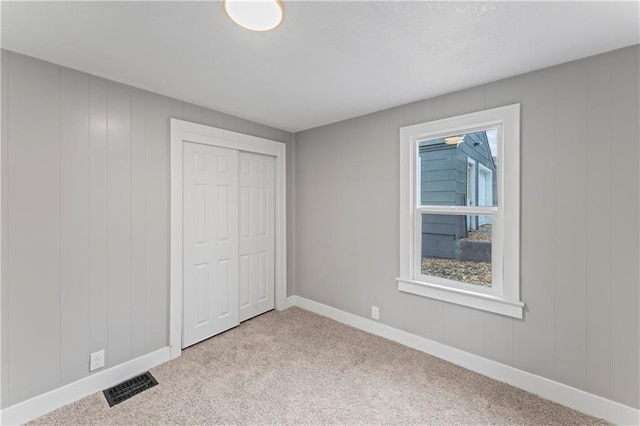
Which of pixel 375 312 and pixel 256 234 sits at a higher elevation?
pixel 256 234

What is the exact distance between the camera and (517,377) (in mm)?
2080

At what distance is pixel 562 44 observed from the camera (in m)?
1.66

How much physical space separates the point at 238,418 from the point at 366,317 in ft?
5.28

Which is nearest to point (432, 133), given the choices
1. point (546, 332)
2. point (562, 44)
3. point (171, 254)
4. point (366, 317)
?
point (562, 44)

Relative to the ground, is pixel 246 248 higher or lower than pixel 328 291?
higher

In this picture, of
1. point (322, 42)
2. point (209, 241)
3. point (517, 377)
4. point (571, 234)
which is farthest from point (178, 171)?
point (517, 377)

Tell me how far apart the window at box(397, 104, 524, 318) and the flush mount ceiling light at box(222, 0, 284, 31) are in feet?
5.40

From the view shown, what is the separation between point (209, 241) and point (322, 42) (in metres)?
2.12

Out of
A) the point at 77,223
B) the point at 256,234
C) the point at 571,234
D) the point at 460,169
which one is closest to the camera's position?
the point at 571,234

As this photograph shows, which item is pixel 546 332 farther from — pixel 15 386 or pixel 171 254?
pixel 15 386

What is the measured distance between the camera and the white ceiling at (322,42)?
4.50ft

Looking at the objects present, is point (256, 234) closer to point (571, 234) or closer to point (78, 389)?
point (78, 389)

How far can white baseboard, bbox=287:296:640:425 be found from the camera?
1732 mm

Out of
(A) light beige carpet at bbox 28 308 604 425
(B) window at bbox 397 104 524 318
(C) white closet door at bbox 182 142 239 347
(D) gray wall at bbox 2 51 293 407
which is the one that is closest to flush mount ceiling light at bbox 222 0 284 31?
(D) gray wall at bbox 2 51 293 407
